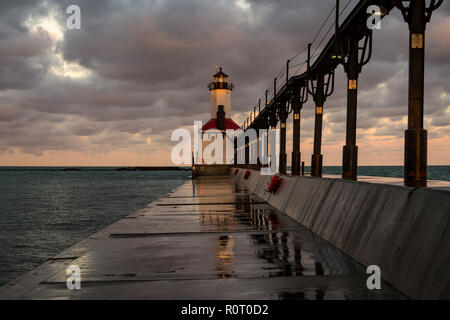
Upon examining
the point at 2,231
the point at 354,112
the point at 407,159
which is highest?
the point at 354,112

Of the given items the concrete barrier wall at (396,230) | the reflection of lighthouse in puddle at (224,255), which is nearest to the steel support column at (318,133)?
the concrete barrier wall at (396,230)

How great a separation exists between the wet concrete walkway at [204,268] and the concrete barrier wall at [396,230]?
25cm

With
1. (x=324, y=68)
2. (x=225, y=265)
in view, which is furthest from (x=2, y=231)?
(x=225, y=265)

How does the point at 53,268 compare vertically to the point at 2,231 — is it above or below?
above

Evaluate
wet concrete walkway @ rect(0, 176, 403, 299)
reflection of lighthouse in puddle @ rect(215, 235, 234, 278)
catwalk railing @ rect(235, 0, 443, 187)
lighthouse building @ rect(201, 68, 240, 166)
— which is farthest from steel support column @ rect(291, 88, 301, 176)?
lighthouse building @ rect(201, 68, 240, 166)

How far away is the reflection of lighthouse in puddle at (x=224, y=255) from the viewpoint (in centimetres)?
661

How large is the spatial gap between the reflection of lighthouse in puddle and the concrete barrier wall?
197cm

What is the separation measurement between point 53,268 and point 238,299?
3395 millimetres

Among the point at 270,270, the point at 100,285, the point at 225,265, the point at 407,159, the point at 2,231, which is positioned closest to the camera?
the point at 100,285

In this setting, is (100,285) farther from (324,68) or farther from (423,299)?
(324,68)

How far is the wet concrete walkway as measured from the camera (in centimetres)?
544

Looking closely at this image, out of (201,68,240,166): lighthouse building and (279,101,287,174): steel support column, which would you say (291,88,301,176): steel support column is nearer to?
(279,101,287,174): steel support column

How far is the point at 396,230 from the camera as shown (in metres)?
5.94
